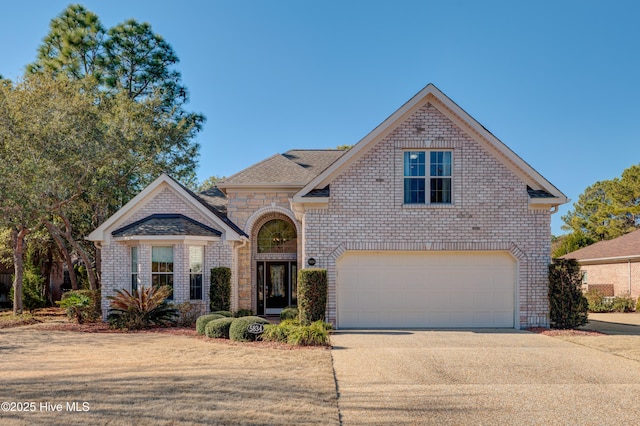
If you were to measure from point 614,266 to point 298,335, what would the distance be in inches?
897

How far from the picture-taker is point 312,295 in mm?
15086

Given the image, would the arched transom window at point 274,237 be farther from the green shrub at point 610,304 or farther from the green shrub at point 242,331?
the green shrub at point 610,304

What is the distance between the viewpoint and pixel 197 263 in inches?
710

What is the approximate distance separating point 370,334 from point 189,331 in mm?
5337

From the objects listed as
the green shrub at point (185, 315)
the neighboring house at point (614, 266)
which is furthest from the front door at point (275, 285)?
the neighboring house at point (614, 266)

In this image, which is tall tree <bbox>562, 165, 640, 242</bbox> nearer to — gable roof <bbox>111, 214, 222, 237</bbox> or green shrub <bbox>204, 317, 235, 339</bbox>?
gable roof <bbox>111, 214, 222, 237</bbox>

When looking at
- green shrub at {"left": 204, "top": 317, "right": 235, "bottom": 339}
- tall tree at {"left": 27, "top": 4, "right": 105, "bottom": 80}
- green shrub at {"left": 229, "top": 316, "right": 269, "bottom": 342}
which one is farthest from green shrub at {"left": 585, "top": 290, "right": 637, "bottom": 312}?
tall tree at {"left": 27, "top": 4, "right": 105, "bottom": 80}

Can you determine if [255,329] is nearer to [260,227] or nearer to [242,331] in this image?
[242,331]

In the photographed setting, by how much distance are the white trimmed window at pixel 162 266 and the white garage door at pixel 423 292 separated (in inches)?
226

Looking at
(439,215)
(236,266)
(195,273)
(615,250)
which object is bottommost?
(195,273)

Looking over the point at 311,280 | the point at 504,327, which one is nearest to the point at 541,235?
the point at 504,327

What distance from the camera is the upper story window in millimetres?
16109

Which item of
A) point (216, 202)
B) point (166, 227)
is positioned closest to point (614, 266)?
point (216, 202)

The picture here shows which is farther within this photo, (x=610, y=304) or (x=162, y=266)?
(x=610, y=304)
